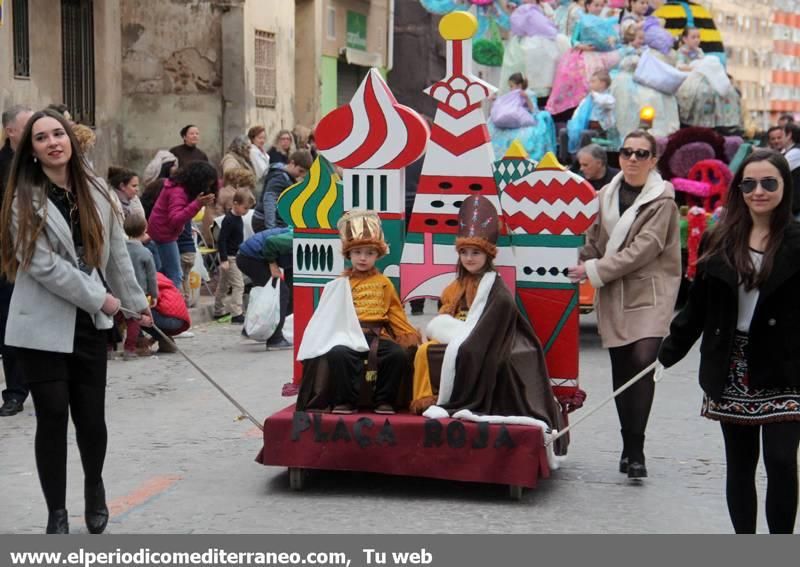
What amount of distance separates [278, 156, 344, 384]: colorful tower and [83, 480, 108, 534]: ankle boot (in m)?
1.85

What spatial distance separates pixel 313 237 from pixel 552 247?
1306 mm

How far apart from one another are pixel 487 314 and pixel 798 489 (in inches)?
82.2

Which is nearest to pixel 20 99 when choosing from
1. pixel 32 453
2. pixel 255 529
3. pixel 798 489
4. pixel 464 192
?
pixel 32 453

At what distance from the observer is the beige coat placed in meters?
7.41

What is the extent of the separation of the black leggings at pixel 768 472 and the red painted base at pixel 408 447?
150 centimetres

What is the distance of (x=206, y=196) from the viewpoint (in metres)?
12.9

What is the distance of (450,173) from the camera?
7.69m

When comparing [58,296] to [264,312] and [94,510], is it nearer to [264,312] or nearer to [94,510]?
[94,510]

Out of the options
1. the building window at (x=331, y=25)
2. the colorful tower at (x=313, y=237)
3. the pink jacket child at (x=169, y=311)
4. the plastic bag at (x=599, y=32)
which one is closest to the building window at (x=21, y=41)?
the pink jacket child at (x=169, y=311)

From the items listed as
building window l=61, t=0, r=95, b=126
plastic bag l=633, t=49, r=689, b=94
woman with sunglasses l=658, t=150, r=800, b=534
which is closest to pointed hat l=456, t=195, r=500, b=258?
woman with sunglasses l=658, t=150, r=800, b=534

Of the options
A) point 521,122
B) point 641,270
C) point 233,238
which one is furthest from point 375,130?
point 521,122

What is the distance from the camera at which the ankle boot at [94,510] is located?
20.2 ft

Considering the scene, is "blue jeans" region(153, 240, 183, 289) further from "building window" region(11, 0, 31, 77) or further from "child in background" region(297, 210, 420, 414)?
"child in background" region(297, 210, 420, 414)

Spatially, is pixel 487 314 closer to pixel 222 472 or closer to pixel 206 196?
pixel 222 472
